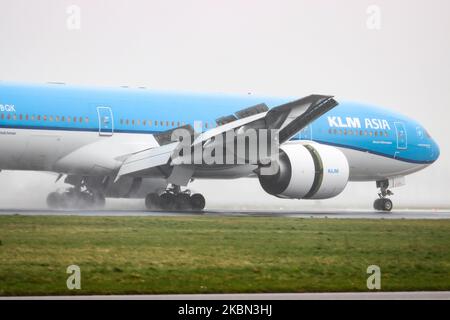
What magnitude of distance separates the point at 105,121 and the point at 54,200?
361 cm

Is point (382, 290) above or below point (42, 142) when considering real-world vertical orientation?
below

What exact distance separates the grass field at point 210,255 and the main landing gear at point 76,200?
6723mm

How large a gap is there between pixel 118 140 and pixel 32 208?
11.5 ft

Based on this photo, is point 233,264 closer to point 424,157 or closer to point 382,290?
point 382,290

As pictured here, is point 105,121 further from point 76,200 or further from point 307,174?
point 307,174

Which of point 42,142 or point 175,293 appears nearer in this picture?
point 175,293

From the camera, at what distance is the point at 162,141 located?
30.0m

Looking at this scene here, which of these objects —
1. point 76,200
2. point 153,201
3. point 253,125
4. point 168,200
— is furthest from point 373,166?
point 76,200

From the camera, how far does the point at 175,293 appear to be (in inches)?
554

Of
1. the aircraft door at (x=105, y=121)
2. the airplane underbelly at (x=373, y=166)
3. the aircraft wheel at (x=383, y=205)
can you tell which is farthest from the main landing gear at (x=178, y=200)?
the aircraft wheel at (x=383, y=205)

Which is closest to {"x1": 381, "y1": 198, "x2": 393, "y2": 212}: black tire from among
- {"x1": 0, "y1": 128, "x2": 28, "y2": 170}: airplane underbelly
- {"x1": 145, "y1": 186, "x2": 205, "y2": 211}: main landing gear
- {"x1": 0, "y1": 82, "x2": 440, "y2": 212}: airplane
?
{"x1": 0, "y1": 82, "x2": 440, "y2": 212}: airplane
